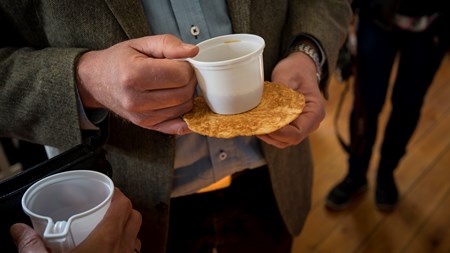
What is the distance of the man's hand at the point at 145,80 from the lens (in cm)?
59

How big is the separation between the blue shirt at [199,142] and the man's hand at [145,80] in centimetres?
16

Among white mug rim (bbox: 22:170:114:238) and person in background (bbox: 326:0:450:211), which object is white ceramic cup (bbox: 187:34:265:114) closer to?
white mug rim (bbox: 22:170:114:238)

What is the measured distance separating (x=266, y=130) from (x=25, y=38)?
511 mm

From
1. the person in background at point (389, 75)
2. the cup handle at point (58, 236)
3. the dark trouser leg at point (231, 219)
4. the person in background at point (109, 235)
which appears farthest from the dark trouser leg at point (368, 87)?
the cup handle at point (58, 236)

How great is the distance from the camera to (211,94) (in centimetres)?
67

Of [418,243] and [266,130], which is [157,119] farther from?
[418,243]

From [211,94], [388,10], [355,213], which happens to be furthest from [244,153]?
[355,213]

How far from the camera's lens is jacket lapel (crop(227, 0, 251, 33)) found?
79cm

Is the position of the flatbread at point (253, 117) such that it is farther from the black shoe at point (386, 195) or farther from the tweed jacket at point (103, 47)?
the black shoe at point (386, 195)

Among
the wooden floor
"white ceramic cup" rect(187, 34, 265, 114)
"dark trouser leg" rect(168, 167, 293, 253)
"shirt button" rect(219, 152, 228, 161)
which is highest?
"white ceramic cup" rect(187, 34, 265, 114)

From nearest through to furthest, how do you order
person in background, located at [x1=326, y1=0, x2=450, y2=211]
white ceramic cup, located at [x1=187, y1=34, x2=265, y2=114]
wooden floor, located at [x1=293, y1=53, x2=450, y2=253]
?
1. white ceramic cup, located at [x1=187, y1=34, x2=265, y2=114]
2. person in background, located at [x1=326, y1=0, x2=450, y2=211]
3. wooden floor, located at [x1=293, y1=53, x2=450, y2=253]

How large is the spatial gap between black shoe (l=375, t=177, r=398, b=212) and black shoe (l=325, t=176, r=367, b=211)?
91 mm

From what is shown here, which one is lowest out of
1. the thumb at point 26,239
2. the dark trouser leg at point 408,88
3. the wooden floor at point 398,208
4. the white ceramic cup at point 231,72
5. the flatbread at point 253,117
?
the wooden floor at point 398,208

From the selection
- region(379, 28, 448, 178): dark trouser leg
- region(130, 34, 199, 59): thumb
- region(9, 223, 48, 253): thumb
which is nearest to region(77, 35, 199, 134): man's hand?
region(130, 34, 199, 59): thumb
